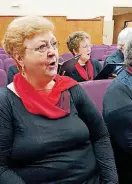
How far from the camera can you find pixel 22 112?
1.20 m

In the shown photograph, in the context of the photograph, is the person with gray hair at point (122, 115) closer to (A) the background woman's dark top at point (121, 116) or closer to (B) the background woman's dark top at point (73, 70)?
(A) the background woman's dark top at point (121, 116)

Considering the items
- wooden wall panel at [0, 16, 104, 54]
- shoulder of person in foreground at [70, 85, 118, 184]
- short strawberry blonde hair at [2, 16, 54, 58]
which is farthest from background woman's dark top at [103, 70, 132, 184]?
wooden wall panel at [0, 16, 104, 54]

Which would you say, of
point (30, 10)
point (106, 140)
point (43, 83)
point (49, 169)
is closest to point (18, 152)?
point (49, 169)

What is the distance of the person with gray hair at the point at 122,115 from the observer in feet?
4.72

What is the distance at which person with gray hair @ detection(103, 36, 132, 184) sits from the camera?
1.44 meters

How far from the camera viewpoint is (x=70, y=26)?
30.0ft

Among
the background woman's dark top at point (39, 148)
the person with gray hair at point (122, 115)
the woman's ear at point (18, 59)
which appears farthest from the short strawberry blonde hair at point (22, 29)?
the person with gray hair at point (122, 115)

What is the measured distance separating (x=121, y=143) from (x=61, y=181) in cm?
41

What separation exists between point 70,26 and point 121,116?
801 centimetres

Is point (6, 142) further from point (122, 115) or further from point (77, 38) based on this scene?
point (77, 38)

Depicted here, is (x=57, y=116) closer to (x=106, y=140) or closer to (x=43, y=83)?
(x=43, y=83)

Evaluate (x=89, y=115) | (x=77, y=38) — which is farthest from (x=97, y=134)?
(x=77, y=38)

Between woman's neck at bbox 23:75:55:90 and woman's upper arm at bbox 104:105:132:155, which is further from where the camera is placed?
woman's upper arm at bbox 104:105:132:155

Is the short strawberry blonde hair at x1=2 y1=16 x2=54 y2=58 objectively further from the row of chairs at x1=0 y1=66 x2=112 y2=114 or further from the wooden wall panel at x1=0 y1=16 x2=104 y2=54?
the wooden wall panel at x1=0 y1=16 x2=104 y2=54
